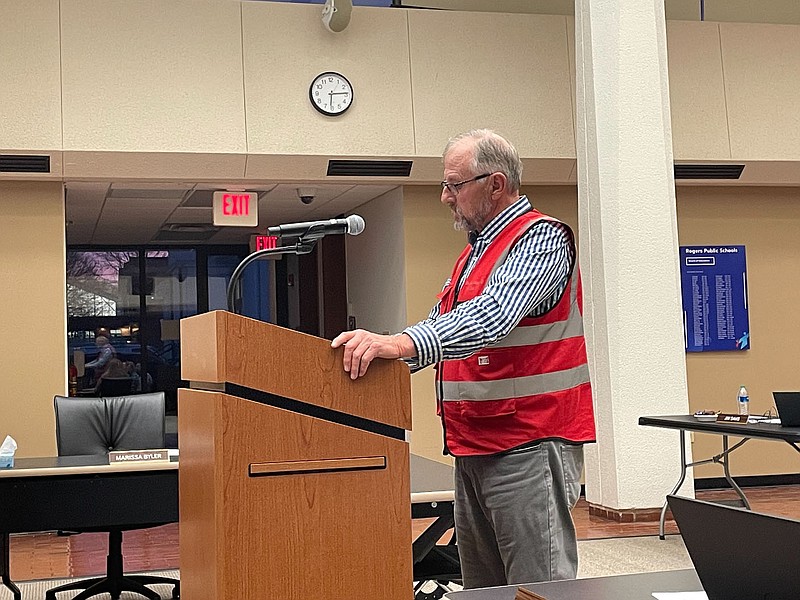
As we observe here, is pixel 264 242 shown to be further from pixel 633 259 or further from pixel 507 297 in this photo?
pixel 507 297

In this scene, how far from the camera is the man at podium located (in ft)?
7.66

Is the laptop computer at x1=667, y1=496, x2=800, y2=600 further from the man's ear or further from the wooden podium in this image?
the man's ear

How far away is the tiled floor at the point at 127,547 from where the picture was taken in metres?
5.89

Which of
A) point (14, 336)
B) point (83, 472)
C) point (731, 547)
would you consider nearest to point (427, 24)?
point (14, 336)

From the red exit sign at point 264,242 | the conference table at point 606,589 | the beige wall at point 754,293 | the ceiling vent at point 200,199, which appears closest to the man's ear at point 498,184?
the conference table at point 606,589

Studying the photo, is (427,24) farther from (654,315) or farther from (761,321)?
(761,321)

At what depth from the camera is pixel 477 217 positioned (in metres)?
2.49

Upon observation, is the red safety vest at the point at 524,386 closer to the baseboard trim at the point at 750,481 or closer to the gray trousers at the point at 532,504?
the gray trousers at the point at 532,504

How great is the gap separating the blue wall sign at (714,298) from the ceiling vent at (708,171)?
650 millimetres

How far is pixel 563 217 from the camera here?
26.9ft

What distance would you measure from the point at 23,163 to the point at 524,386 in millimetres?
5309

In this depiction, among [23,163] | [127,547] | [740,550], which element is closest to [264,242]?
[23,163]

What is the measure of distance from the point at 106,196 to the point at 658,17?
433 centimetres

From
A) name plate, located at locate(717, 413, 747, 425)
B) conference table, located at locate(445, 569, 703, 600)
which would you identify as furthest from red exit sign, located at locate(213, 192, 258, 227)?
conference table, located at locate(445, 569, 703, 600)
